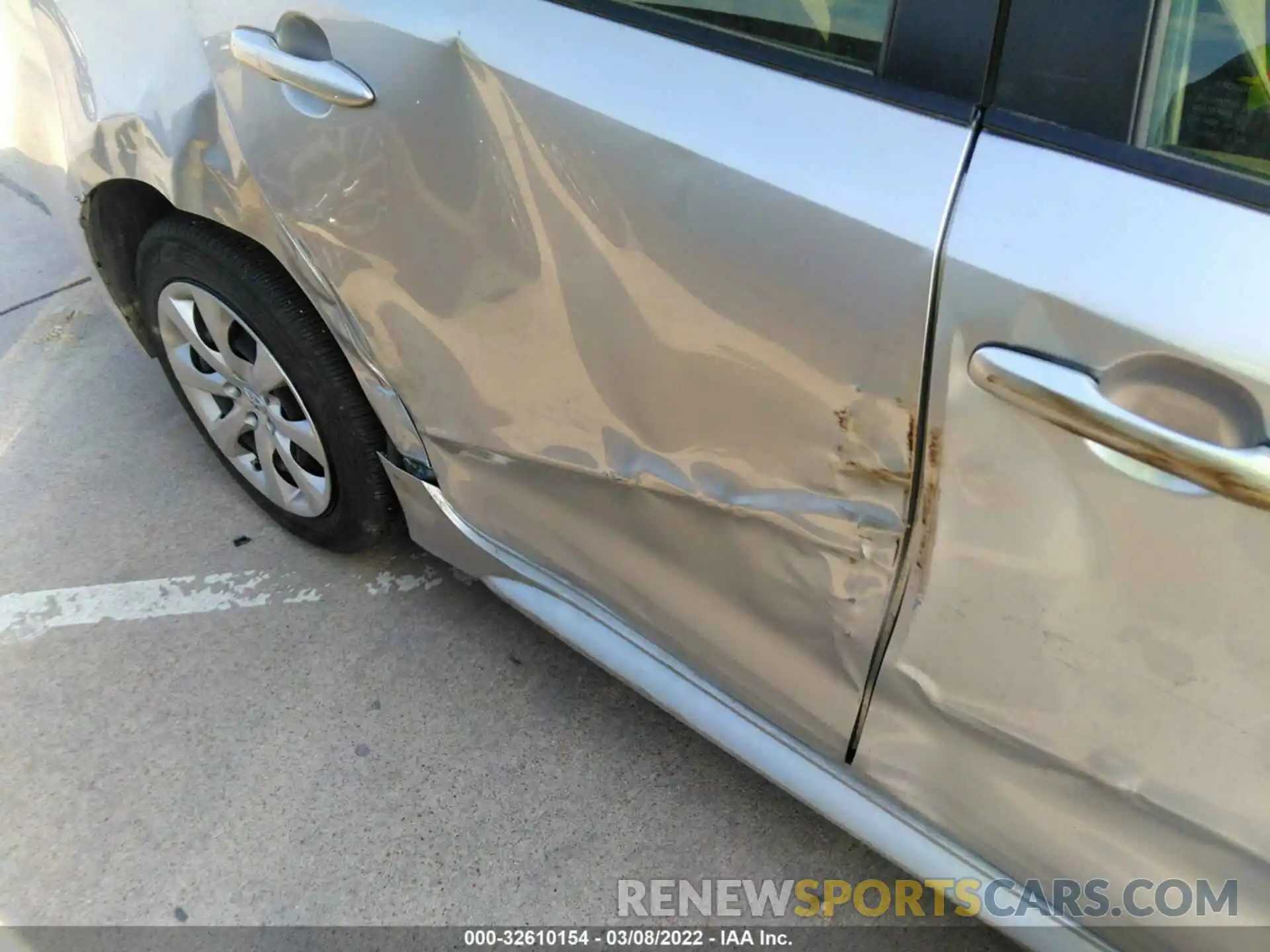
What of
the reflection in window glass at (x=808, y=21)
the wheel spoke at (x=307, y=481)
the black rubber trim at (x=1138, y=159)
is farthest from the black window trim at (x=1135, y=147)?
the wheel spoke at (x=307, y=481)

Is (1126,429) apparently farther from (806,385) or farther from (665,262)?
(665,262)

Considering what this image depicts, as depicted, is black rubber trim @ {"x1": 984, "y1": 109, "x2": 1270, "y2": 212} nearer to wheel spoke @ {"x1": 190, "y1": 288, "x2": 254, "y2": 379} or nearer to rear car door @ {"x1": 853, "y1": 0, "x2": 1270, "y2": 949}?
rear car door @ {"x1": 853, "y1": 0, "x2": 1270, "y2": 949}

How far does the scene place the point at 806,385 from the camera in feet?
3.36

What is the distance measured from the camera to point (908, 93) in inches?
37.1

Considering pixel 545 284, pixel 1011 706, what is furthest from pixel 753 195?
pixel 1011 706

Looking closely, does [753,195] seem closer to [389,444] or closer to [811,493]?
[811,493]

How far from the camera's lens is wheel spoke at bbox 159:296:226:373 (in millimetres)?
1845

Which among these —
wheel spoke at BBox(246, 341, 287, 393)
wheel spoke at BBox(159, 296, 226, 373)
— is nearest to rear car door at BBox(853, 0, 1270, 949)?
wheel spoke at BBox(246, 341, 287, 393)

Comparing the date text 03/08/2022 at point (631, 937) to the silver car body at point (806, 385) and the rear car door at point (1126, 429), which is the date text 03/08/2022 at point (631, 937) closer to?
the silver car body at point (806, 385)

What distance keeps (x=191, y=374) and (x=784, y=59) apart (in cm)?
147

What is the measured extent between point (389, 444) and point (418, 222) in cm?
52

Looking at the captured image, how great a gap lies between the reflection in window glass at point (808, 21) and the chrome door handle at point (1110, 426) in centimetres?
35

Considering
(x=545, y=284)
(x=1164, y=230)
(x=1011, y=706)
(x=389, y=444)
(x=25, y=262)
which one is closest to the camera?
(x=1164, y=230)

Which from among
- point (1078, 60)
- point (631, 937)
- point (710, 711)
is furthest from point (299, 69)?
point (631, 937)
